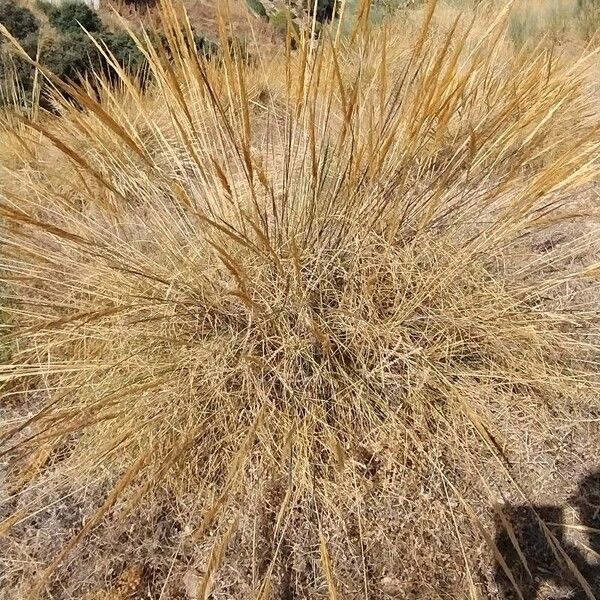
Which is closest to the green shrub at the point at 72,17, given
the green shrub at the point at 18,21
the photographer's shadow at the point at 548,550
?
the green shrub at the point at 18,21

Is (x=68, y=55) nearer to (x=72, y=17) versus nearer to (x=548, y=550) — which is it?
(x=72, y=17)

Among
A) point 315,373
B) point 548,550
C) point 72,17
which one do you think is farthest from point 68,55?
point 548,550

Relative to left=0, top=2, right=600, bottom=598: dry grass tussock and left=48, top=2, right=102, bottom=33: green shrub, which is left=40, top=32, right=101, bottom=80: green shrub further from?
left=0, top=2, right=600, bottom=598: dry grass tussock

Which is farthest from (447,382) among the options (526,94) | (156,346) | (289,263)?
(526,94)

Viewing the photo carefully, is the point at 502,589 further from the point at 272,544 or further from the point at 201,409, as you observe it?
the point at 201,409

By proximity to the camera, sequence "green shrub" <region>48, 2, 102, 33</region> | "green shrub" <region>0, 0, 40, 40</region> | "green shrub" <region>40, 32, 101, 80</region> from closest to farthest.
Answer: "green shrub" <region>40, 32, 101, 80</region>
"green shrub" <region>0, 0, 40, 40</region>
"green shrub" <region>48, 2, 102, 33</region>

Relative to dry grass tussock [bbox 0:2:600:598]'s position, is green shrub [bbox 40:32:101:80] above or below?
below

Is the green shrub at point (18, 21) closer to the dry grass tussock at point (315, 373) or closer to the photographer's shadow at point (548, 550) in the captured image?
the dry grass tussock at point (315, 373)

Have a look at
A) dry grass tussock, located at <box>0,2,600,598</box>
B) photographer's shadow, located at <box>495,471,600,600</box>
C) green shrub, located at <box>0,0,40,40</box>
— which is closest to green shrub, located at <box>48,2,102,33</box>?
green shrub, located at <box>0,0,40,40</box>
